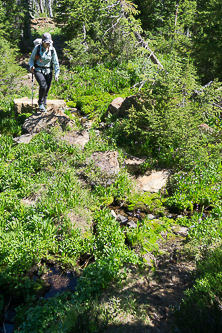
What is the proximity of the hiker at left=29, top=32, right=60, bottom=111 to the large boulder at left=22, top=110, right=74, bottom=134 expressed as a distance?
764 millimetres

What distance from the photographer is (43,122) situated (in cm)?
823

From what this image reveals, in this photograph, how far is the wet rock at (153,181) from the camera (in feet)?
21.9

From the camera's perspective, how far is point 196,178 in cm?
622

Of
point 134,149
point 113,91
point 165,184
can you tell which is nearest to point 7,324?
point 165,184

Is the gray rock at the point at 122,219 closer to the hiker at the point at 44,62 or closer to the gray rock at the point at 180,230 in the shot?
the gray rock at the point at 180,230

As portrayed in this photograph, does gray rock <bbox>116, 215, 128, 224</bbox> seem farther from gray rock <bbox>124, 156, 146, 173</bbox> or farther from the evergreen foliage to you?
gray rock <bbox>124, 156, 146, 173</bbox>

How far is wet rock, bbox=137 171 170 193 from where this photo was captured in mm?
6680

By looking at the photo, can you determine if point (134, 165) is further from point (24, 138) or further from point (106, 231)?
point (24, 138)

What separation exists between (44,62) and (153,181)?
500 centimetres

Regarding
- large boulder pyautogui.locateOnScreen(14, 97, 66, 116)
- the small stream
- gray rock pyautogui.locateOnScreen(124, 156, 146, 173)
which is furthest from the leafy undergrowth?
large boulder pyautogui.locateOnScreen(14, 97, 66, 116)

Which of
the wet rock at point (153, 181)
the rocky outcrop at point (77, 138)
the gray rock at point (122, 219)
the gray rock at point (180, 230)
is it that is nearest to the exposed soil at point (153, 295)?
the gray rock at point (180, 230)

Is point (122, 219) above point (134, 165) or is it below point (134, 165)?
below

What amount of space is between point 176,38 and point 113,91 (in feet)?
11.6

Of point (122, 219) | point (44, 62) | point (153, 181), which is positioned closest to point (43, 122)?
point (44, 62)
